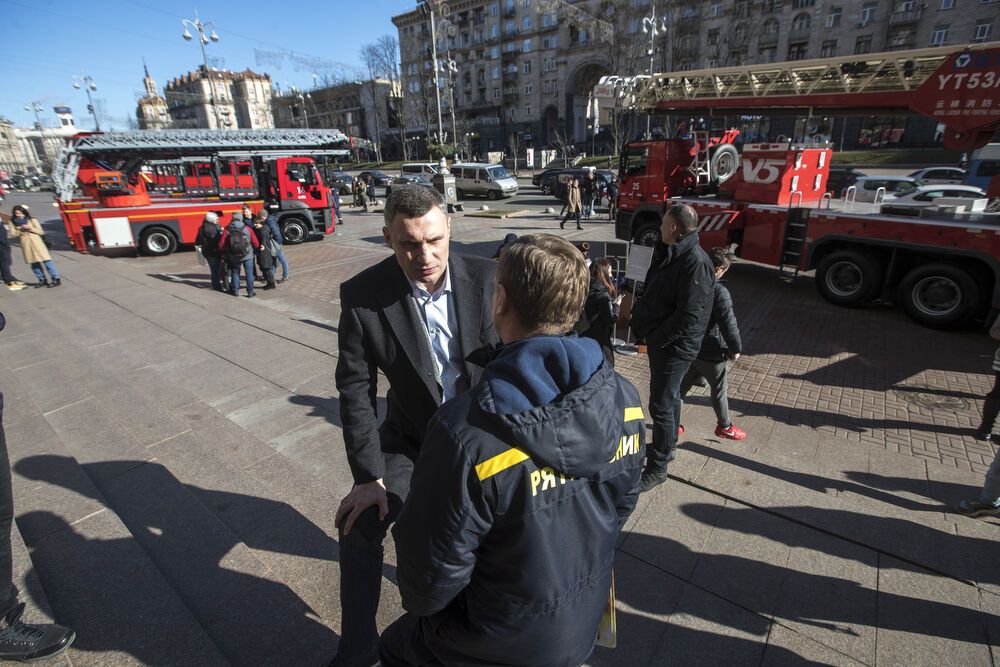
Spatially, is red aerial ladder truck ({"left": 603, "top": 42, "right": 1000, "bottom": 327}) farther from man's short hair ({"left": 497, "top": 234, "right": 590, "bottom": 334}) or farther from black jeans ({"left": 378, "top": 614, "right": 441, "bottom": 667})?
black jeans ({"left": 378, "top": 614, "right": 441, "bottom": 667})

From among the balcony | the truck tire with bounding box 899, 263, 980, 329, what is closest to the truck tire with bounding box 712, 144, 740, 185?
the truck tire with bounding box 899, 263, 980, 329

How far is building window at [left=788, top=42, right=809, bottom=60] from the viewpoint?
42.0m

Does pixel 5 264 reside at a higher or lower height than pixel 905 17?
lower

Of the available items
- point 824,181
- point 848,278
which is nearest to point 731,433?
point 848,278

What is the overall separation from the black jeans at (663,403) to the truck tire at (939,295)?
611 cm

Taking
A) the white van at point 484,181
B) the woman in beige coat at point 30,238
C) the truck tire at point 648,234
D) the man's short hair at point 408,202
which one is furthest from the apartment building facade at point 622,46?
the woman in beige coat at point 30,238

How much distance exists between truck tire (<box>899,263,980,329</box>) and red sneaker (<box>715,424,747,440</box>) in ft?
16.5

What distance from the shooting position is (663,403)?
3.44 metres

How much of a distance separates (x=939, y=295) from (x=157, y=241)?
59.1 feet

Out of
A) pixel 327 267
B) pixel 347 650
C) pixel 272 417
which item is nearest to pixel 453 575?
pixel 347 650

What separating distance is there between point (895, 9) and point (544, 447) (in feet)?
177

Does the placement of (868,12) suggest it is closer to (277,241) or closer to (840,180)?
(840,180)

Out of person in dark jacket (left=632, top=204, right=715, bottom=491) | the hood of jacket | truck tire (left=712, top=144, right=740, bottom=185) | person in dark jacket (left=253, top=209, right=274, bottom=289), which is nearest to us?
the hood of jacket

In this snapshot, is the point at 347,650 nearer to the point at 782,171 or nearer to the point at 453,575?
the point at 453,575
